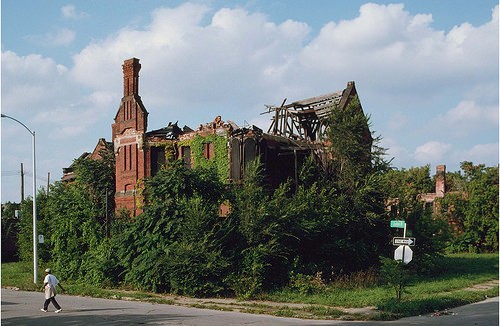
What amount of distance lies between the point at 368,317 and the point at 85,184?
24.0 meters

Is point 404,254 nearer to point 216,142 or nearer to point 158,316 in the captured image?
point 158,316

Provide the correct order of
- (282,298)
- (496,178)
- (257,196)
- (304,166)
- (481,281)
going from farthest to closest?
(496,178) → (304,166) → (481,281) → (257,196) → (282,298)

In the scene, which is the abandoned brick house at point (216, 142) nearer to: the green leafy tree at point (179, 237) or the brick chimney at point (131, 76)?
the brick chimney at point (131, 76)

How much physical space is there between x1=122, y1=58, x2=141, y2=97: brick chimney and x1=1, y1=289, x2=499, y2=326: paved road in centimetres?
1829

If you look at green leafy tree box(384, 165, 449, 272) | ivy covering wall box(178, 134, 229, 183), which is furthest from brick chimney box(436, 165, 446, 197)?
ivy covering wall box(178, 134, 229, 183)

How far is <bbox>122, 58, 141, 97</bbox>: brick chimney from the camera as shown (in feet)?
122

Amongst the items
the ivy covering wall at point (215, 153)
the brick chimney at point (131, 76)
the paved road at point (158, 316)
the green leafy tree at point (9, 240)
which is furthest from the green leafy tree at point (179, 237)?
the green leafy tree at point (9, 240)

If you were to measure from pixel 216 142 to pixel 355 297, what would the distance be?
13.9 m

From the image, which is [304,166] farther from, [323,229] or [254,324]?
[254,324]

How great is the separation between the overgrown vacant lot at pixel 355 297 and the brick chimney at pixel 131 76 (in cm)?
1314

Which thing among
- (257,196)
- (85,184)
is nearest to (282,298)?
(257,196)

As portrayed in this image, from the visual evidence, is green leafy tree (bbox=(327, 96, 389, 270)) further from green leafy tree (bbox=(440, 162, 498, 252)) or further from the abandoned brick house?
green leafy tree (bbox=(440, 162, 498, 252))

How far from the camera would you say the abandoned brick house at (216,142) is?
3203 centimetres

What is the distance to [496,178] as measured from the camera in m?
51.4
